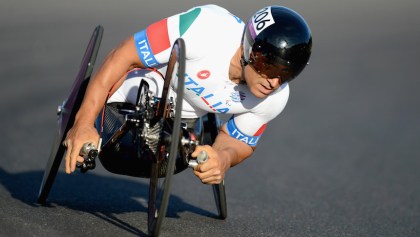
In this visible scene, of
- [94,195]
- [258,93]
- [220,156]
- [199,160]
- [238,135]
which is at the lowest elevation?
[94,195]

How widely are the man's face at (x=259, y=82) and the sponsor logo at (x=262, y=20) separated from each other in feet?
0.77

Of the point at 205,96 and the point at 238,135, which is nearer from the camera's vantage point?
the point at 205,96

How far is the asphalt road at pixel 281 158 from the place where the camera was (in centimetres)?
697

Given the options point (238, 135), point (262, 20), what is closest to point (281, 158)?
point (238, 135)

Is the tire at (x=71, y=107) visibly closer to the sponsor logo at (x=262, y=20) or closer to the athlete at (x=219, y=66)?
the athlete at (x=219, y=66)

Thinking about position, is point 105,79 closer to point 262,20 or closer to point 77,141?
point 77,141

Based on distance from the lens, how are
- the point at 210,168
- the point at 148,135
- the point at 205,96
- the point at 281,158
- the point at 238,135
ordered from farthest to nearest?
the point at 281,158 → the point at 238,135 → the point at 205,96 → the point at 148,135 → the point at 210,168

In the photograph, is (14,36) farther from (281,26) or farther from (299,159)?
(281,26)

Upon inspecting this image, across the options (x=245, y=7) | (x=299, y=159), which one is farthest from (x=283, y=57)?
(x=245, y=7)

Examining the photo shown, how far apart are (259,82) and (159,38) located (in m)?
0.66

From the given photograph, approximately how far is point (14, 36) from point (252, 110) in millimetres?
13653

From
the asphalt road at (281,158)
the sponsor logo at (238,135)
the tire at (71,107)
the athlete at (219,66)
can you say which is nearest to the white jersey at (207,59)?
the athlete at (219,66)

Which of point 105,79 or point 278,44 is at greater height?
point 278,44

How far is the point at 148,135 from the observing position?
583 centimetres
